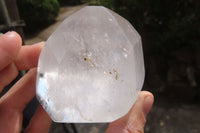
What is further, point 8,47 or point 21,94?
point 21,94

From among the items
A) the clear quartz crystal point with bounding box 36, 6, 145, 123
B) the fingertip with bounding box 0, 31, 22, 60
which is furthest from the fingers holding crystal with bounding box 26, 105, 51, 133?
the fingertip with bounding box 0, 31, 22, 60

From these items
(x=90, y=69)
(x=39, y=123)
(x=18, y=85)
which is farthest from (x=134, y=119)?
(x=18, y=85)

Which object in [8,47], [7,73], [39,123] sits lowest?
[39,123]

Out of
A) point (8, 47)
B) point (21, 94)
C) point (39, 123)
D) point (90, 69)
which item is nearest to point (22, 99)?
point (21, 94)

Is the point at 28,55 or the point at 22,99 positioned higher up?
the point at 28,55

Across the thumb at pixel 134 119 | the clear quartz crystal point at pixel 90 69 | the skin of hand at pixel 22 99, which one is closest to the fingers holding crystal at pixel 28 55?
the skin of hand at pixel 22 99

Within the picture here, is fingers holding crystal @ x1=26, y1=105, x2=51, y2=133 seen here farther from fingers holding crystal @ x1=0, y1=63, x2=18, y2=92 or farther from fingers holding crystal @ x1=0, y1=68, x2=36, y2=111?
fingers holding crystal @ x1=0, y1=63, x2=18, y2=92

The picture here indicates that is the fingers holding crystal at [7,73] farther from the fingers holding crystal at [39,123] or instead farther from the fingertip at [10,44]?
the fingers holding crystal at [39,123]

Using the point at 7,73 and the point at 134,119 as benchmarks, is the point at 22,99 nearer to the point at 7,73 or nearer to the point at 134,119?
the point at 7,73
